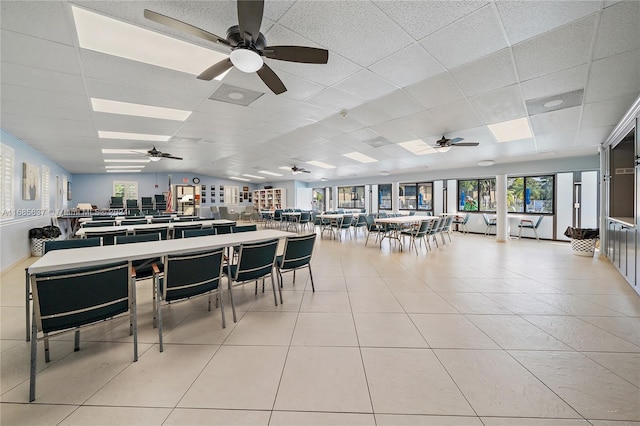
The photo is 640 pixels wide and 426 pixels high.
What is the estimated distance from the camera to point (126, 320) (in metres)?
2.52

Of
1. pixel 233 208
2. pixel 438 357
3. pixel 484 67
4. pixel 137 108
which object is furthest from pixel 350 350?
pixel 233 208

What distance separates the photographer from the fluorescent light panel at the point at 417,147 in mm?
6034

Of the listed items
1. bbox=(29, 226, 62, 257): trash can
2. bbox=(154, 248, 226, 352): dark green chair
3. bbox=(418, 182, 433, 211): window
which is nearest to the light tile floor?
bbox=(154, 248, 226, 352): dark green chair

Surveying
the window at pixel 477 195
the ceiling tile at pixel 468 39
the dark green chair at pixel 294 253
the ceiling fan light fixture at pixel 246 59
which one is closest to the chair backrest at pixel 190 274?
the dark green chair at pixel 294 253

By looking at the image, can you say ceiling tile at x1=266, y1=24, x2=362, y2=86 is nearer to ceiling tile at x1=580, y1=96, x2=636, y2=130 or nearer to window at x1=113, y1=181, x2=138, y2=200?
ceiling tile at x1=580, y1=96, x2=636, y2=130

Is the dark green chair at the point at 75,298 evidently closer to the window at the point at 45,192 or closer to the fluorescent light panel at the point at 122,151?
the window at the point at 45,192

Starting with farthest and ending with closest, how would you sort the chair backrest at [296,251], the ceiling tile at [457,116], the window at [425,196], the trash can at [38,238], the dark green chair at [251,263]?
the window at [425,196]
the trash can at [38,238]
the ceiling tile at [457,116]
the chair backrest at [296,251]
the dark green chair at [251,263]

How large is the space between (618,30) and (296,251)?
3.65 meters

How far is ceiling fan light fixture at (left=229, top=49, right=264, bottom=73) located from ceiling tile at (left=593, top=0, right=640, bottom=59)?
9.21ft

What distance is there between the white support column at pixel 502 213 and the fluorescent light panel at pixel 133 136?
952cm

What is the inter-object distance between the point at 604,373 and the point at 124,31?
4.64 meters

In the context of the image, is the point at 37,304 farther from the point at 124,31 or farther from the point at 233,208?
the point at 233,208

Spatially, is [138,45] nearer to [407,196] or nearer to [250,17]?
[250,17]

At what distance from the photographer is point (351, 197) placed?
564 inches
